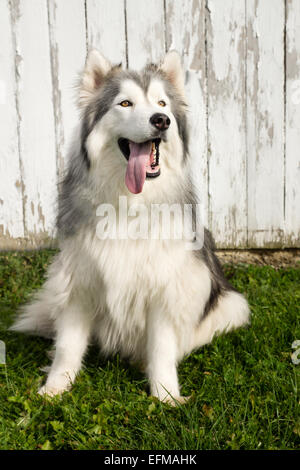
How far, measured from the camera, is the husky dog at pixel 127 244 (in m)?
2.28

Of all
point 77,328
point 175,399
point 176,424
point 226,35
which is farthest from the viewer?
point 226,35

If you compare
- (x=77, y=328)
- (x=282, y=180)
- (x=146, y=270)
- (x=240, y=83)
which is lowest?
(x=77, y=328)

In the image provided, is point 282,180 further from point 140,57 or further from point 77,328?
point 77,328

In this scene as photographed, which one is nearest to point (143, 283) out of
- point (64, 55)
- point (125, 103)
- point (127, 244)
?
point (127, 244)

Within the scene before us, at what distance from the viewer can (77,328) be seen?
244 cm

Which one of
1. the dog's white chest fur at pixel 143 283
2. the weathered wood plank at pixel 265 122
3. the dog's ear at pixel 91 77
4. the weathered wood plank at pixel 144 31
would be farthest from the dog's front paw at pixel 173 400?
the weathered wood plank at pixel 144 31

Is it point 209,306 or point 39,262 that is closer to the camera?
point 209,306

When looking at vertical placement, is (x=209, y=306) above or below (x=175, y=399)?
above

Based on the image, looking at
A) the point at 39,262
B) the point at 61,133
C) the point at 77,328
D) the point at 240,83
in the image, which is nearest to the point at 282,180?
the point at 240,83

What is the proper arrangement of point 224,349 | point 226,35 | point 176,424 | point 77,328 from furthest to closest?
point 226,35
point 224,349
point 77,328
point 176,424

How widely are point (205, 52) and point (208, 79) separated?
221 mm

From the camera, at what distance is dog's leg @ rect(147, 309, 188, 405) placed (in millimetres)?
2316

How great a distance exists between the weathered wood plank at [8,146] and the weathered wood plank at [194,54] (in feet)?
4.41

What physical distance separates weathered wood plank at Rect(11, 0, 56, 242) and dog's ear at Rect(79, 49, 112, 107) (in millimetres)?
1538
